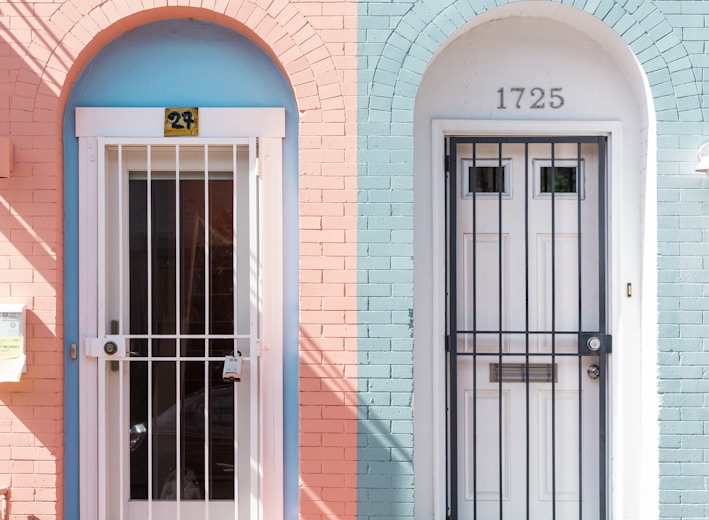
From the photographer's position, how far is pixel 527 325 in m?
4.62

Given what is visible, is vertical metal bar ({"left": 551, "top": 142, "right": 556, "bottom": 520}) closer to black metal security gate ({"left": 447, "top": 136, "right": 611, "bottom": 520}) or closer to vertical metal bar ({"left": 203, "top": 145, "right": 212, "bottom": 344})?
black metal security gate ({"left": 447, "top": 136, "right": 611, "bottom": 520})

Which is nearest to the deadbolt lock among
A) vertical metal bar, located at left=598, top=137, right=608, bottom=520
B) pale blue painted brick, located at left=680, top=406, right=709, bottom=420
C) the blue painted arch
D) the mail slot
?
the blue painted arch

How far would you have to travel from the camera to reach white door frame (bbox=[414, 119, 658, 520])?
14.7 feet

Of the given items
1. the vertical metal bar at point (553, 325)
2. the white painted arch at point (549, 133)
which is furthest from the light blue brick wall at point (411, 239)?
the vertical metal bar at point (553, 325)

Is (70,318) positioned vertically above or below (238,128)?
below

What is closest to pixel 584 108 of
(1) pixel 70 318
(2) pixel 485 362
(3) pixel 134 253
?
(2) pixel 485 362

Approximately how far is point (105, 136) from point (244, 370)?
155cm

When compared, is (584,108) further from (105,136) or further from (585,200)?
(105,136)

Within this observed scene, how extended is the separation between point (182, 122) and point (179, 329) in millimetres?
1184

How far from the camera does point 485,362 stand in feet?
15.2

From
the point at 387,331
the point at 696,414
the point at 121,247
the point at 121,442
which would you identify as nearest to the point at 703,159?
the point at 696,414

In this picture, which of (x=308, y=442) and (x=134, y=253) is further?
(x=134, y=253)

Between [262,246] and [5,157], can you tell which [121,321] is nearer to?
[262,246]

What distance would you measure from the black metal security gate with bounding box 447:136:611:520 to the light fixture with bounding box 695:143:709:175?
57 centimetres
